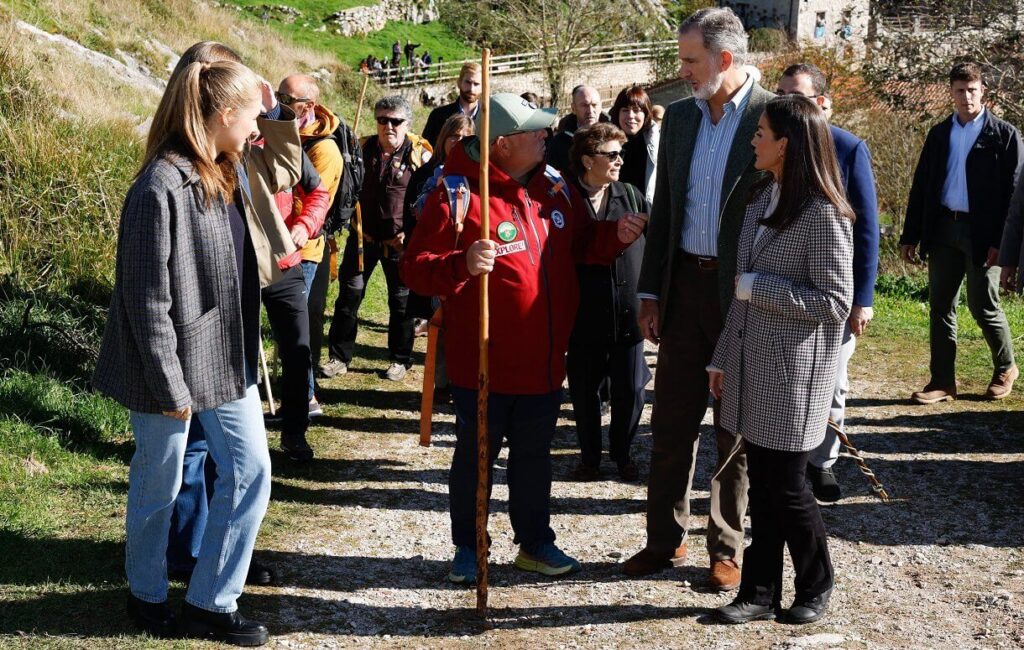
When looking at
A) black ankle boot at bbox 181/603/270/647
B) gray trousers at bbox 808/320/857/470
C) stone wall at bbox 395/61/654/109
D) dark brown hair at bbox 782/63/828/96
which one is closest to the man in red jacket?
black ankle boot at bbox 181/603/270/647

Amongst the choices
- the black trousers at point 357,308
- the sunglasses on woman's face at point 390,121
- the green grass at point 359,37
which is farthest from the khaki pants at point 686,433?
the green grass at point 359,37

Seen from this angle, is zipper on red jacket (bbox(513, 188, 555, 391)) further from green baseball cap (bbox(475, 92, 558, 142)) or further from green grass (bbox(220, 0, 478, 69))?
green grass (bbox(220, 0, 478, 69))

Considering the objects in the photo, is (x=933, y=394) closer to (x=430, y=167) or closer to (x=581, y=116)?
(x=581, y=116)

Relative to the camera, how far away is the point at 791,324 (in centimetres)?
393

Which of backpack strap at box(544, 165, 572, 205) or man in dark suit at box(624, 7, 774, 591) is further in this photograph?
backpack strap at box(544, 165, 572, 205)

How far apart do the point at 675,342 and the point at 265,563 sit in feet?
6.75

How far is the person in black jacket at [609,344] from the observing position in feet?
19.2

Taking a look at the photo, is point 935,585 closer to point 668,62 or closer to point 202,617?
point 202,617

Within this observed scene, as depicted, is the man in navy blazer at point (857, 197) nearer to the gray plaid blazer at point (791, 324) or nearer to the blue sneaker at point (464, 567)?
the gray plaid blazer at point (791, 324)

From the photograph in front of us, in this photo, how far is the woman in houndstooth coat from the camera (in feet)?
12.6

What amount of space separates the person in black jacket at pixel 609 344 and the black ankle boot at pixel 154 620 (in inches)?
104

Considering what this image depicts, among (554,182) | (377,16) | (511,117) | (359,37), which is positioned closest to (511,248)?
(554,182)

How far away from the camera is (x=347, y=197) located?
22.9 ft

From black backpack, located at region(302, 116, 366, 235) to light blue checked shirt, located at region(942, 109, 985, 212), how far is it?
3996 millimetres
